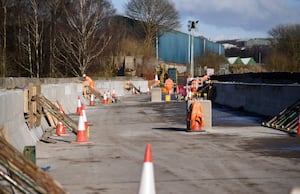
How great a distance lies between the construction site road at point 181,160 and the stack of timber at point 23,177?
8.89 ft

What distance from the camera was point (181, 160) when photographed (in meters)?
11.7

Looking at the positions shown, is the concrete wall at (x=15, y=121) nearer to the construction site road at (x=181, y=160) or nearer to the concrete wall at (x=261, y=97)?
the construction site road at (x=181, y=160)

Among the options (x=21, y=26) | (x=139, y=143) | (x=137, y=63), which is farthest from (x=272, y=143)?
(x=137, y=63)

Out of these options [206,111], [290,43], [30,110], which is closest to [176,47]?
[290,43]

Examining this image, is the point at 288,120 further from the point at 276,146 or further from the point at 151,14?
the point at 151,14

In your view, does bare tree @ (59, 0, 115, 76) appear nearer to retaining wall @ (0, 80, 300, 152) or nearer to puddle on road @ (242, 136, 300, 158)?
retaining wall @ (0, 80, 300, 152)

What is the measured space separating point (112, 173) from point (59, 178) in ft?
3.30

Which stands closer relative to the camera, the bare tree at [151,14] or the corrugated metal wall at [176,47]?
the bare tree at [151,14]

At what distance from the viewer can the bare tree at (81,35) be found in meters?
59.9

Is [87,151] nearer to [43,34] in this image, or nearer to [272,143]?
[272,143]

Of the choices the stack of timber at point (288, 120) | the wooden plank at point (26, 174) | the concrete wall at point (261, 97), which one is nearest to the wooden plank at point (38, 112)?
the stack of timber at point (288, 120)

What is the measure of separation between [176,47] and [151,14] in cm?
1718

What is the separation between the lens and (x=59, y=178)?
380 inches

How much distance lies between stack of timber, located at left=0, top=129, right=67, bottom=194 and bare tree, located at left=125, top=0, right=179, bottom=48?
80408mm
